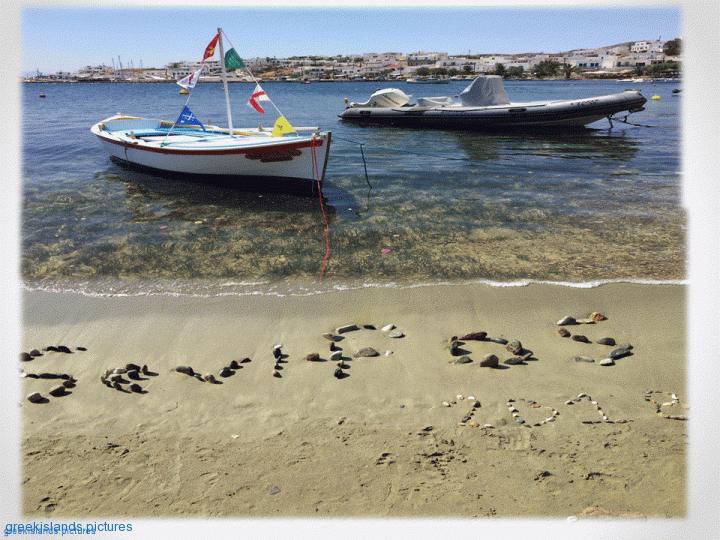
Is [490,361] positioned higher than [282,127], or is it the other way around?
[282,127]

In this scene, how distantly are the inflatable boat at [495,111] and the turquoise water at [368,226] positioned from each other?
6.48 m

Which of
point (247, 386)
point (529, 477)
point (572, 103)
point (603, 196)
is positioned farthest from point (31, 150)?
point (572, 103)

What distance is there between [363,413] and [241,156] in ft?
30.5

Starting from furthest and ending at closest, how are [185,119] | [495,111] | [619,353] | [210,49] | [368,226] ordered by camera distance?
[495,111] → [185,119] → [210,49] → [368,226] → [619,353]

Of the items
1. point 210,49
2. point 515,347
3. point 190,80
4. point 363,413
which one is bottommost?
point 363,413

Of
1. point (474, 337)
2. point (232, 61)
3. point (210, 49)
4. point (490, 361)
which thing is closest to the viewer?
point (490, 361)

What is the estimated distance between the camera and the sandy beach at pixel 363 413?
2.88m

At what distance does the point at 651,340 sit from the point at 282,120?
371 inches

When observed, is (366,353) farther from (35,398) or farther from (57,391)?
(35,398)

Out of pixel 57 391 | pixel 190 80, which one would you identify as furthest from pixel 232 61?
pixel 57 391

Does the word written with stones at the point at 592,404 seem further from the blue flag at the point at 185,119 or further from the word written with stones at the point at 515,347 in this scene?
the blue flag at the point at 185,119

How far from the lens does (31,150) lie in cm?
1908

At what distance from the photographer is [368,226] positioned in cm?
945

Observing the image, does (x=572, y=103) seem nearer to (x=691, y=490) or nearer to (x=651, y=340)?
(x=651, y=340)
